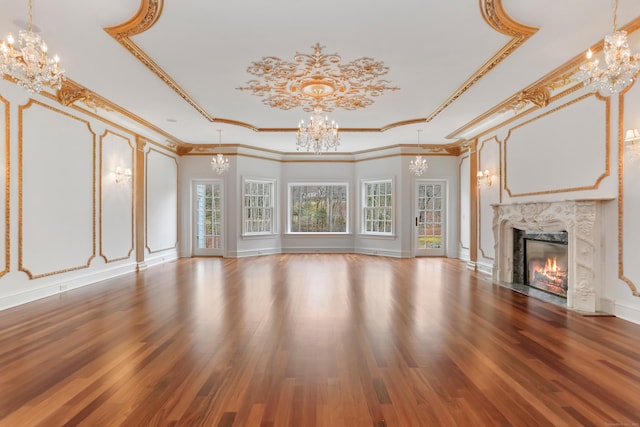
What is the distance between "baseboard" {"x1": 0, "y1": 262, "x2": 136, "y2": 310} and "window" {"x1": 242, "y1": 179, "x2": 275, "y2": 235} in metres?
3.35

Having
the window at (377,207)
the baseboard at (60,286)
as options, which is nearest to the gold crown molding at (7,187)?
the baseboard at (60,286)

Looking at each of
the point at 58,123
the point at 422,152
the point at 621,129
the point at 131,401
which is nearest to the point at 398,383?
the point at 131,401

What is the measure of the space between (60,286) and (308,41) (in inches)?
193

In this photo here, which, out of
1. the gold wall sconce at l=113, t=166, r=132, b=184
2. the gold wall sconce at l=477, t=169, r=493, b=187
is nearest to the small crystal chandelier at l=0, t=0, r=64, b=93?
the gold wall sconce at l=113, t=166, r=132, b=184

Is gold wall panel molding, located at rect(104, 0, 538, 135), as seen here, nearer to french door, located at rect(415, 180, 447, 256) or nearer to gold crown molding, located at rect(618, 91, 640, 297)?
gold crown molding, located at rect(618, 91, 640, 297)

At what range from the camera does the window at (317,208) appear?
34.3 feet

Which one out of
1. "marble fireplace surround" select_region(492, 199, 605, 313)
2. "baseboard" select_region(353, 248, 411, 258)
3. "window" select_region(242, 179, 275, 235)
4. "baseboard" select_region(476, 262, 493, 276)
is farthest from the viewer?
"window" select_region(242, 179, 275, 235)

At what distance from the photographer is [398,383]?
2.33 metres

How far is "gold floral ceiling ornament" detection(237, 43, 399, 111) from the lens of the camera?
4328 mm

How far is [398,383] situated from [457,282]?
4.00m

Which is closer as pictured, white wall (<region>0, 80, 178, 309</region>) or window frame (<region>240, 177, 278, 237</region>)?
white wall (<region>0, 80, 178, 309</region>)

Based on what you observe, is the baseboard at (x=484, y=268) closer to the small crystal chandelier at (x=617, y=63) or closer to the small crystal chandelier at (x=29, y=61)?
the small crystal chandelier at (x=617, y=63)

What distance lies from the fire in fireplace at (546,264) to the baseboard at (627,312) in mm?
726

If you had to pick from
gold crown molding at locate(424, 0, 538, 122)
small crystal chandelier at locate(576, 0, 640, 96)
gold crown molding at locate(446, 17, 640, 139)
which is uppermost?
gold crown molding at locate(424, 0, 538, 122)
